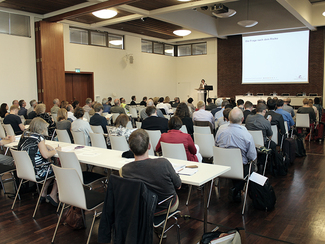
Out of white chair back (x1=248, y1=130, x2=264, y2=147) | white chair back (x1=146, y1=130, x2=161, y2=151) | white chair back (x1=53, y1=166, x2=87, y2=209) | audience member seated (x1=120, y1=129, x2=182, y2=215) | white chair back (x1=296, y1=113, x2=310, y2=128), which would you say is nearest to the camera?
audience member seated (x1=120, y1=129, x2=182, y2=215)

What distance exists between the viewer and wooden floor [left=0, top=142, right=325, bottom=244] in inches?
126

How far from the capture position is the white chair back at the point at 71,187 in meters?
2.79

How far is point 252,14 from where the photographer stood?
1502 cm

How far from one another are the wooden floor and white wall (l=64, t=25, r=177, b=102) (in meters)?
9.86

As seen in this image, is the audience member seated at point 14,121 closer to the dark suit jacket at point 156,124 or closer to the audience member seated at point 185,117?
the dark suit jacket at point 156,124

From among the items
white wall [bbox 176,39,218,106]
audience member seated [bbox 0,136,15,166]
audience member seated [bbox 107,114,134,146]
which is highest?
white wall [bbox 176,39,218,106]

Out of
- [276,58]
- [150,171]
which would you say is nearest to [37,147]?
[150,171]

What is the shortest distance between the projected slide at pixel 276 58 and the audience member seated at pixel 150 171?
559 inches

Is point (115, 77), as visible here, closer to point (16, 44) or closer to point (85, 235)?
point (16, 44)

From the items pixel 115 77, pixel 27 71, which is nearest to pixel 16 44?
pixel 27 71

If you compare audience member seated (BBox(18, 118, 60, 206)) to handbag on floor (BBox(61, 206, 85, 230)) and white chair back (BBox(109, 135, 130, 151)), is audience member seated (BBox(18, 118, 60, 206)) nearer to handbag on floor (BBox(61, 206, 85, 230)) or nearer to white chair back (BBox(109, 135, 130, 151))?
handbag on floor (BBox(61, 206, 85, 230))

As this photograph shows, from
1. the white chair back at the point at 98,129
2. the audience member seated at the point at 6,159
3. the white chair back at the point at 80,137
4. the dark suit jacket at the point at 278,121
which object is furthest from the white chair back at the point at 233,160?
the audience member seated at the point at 6,159

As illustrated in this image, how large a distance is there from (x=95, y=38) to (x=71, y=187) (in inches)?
493

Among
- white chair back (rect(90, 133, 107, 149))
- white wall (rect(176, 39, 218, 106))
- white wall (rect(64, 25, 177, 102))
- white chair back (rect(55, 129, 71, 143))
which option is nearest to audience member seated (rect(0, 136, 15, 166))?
white chair back (rect(55, 129, 71, 143))
